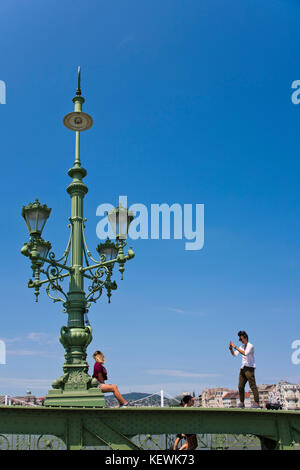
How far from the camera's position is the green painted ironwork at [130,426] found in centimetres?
836

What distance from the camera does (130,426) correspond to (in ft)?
28.4

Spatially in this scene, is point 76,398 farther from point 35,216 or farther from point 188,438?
point 35,216

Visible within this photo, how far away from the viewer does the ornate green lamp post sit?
10.4 meters

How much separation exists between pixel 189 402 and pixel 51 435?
294 cm

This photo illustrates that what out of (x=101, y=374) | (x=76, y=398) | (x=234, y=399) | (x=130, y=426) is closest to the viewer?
(x=130, y=426)

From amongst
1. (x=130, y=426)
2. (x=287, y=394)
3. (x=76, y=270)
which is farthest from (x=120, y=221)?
(x=287, y=394)

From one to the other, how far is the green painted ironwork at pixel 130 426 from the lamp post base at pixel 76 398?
4.16 feet

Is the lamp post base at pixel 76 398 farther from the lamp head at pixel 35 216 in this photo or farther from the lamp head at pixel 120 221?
the lamp head at pixel 120 221

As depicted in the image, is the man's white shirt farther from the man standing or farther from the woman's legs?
the woman's legs

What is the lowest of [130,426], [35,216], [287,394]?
[287,394]

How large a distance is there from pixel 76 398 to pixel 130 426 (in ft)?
6.28

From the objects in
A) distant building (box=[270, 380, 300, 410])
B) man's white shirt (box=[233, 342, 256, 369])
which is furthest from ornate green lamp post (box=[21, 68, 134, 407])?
distant building (box=[270, 380, 300, 410])

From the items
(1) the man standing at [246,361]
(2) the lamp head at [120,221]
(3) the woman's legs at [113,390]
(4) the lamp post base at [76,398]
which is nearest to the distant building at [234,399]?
(1) the man standing at [246,361]

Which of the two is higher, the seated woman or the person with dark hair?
the seated woman
